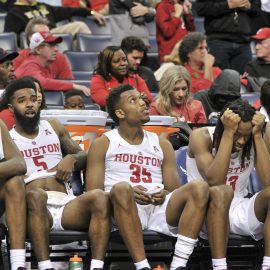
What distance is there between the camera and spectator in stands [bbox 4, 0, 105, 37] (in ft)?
43.9

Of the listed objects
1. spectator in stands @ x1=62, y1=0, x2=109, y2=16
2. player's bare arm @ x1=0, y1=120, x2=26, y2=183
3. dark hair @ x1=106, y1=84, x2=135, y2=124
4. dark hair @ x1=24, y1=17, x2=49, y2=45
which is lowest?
player's bare arm @ x1=0, y1=120, x2=26, y2=183

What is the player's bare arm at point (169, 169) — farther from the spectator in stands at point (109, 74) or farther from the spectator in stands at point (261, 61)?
Result: the spectator in stands at point (261, 61)

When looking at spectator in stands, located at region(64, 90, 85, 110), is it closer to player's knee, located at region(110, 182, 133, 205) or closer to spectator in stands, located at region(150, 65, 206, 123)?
spectator in stands, located at region(150, 65, 206, 123)

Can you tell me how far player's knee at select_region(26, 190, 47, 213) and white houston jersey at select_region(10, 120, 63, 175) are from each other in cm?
72

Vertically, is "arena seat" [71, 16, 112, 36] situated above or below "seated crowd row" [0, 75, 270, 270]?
above

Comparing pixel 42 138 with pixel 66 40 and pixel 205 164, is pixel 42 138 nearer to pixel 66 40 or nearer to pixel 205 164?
pixel 205 164

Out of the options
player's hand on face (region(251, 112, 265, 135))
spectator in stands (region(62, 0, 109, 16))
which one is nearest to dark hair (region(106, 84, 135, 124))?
player's hand on face (region(251, 112, 265, 135))

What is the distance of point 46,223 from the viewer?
26.2 ft

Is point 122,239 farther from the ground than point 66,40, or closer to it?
closer to it

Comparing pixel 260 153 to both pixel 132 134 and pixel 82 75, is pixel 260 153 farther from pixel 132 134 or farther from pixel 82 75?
pixel 82 75

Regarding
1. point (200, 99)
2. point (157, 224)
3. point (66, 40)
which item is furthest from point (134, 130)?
point (66, 40)

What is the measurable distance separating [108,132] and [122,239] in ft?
3.13

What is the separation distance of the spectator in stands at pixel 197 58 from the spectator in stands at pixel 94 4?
236cm

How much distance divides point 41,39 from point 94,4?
9.13ft
